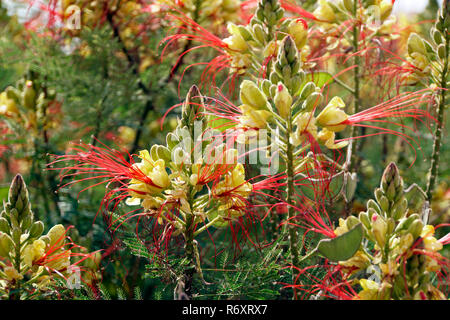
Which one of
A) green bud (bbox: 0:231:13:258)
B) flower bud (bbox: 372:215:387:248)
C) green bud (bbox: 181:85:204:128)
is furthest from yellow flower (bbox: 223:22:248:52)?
green bud (bbox: 0:231:13:258)

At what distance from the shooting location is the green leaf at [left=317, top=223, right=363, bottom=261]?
46.8 inches

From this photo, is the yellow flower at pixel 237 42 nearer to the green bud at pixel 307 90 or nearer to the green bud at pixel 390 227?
the green bud at pixel 307 90

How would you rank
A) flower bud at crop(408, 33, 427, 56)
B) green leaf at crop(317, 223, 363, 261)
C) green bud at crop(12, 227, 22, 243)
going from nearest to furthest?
1. green leaf at crop(317, 223, 363, 261)
2. green bud at crop(12, 227, 22, 243)
3. flower bud at crop(408, 33, 427, 56)

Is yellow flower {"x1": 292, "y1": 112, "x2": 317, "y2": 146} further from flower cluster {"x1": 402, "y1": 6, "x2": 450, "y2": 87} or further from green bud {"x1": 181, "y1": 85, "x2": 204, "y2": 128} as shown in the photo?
flower cluster {"x1": 402, "y1": 6, "x2": 450, "y2": 87}

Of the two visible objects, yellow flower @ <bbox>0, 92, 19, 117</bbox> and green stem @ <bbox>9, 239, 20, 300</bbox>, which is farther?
yellow flower @ <bbox>0, 92, 19, 117</bbox>

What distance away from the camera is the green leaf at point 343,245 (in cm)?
119

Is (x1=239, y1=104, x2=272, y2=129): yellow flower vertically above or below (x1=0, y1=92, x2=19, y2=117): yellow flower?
above

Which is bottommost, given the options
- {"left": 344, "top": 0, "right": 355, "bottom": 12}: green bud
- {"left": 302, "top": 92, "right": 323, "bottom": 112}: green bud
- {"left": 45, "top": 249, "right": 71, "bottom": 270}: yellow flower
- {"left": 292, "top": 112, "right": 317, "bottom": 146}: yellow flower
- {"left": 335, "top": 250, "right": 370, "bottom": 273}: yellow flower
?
{"left": 45, "top": 249, "right": 71, "bottom": 270}: yellow flower

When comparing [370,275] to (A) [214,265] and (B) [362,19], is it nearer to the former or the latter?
(A) [214,265]

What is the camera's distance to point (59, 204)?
2.23 metres

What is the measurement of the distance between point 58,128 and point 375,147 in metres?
1.60

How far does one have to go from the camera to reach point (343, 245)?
3.97 ft

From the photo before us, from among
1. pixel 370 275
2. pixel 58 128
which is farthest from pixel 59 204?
pixel 370 275

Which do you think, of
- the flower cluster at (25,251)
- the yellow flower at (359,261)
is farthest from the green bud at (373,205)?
the flower cluster at (25,251)
